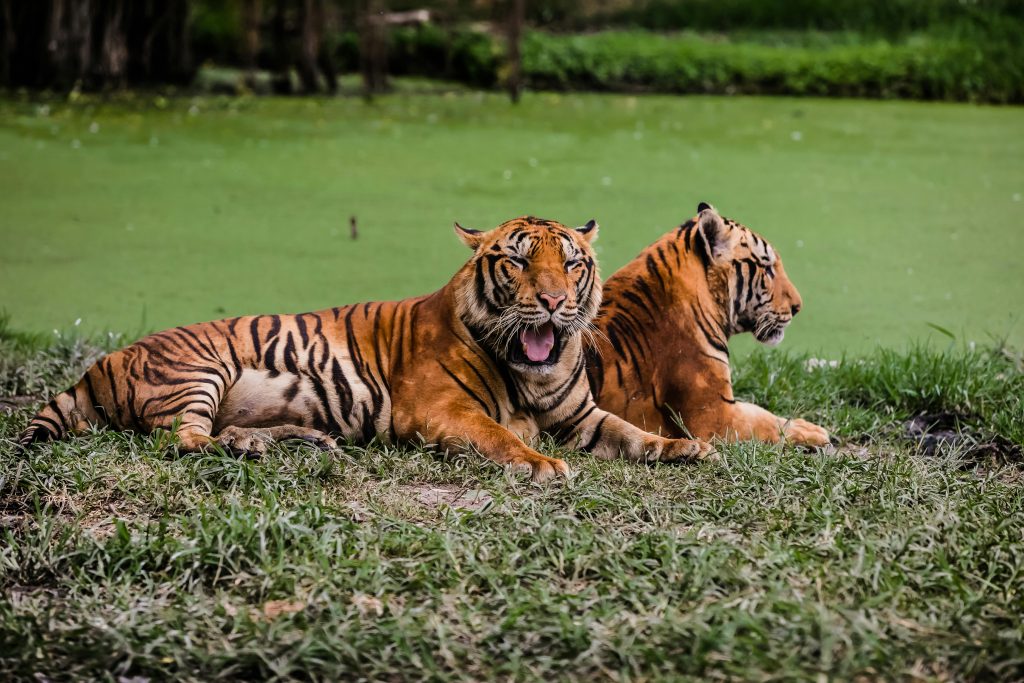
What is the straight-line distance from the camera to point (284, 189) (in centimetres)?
831

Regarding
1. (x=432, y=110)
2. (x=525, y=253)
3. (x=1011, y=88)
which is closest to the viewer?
(x=525, y=253)

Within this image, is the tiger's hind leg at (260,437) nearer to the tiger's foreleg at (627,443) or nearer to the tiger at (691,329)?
the tiger's foreleg at (627,443)

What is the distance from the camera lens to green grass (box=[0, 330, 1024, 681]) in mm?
2920

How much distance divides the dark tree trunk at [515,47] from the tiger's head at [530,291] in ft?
23.0

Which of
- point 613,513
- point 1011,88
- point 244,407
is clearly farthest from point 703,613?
point 1011,88

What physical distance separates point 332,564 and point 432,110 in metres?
8.06

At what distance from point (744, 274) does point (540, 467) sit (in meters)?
1.16

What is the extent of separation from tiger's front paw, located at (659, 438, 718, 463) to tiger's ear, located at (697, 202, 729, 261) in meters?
0.73

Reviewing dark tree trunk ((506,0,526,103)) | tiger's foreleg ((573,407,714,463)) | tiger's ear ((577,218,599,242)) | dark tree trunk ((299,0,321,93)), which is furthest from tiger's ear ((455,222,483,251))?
dark tree trunk ((299,0,321,93))

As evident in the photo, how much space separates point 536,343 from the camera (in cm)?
411

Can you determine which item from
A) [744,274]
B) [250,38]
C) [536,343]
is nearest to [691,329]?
[744,274]

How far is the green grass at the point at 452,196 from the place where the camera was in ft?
21.1

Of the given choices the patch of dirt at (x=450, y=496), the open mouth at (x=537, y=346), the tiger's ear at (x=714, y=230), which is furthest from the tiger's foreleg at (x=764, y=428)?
the patch of dirt at (x=450, y=496)

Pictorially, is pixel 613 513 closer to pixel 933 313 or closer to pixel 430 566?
pixel 430 566
